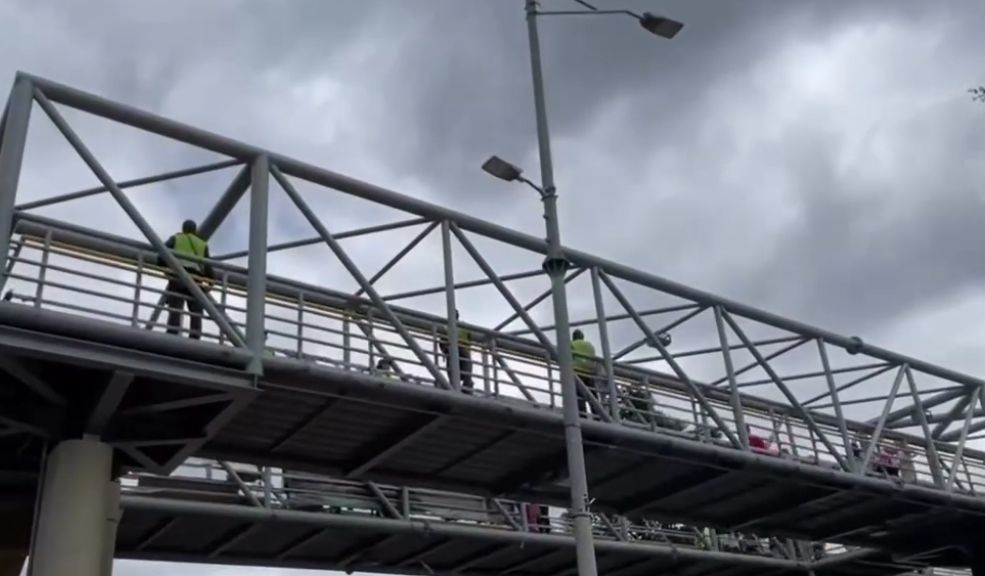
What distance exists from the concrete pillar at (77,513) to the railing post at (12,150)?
11.0 feet

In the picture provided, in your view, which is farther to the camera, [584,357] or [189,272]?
[584,357]

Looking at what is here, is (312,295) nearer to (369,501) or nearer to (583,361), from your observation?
(583,361)

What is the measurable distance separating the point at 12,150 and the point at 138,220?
1892 millimetres

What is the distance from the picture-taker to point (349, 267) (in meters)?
18.7

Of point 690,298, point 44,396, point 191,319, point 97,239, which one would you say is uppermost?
point 690,298

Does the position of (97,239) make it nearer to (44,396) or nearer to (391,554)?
(44,396)

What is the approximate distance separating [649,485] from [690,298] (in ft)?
13.7

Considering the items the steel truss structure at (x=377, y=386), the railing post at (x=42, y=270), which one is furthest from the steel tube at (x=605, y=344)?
the railing post at (x=42, y=270)

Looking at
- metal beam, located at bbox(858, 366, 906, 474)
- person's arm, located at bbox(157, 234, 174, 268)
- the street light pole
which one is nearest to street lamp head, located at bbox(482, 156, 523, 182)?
the street light pole

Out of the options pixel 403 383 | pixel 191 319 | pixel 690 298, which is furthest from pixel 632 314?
pixel 191 319

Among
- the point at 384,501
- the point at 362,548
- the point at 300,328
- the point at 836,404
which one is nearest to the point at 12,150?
the point at 300,328

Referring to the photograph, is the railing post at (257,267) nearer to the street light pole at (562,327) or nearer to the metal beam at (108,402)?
the metal beam at (108,402)

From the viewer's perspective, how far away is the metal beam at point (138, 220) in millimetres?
16031

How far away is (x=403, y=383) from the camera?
1781cm
